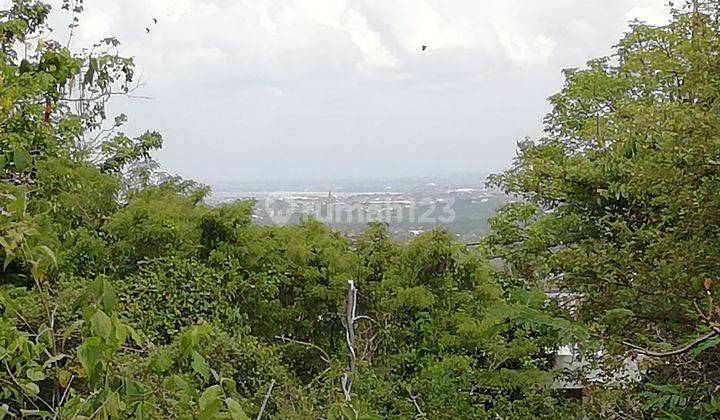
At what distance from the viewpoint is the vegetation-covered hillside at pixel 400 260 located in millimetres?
2998

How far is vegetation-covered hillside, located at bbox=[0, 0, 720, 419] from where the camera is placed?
118 inches

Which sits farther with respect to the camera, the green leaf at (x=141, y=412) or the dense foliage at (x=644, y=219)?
the dense foliage at (x=644, y=219)

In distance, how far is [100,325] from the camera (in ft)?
2.78

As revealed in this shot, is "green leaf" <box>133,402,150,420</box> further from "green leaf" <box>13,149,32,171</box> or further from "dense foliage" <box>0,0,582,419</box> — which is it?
"dense foliage" <box>0,0,582,419</box>

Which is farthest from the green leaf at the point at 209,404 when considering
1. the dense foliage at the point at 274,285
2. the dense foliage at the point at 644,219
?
the dense foliage at the point at 274,285

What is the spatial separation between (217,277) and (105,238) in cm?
97

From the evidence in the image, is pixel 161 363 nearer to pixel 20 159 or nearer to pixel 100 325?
pixel 100 325

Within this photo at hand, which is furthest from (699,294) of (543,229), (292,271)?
(292,271)

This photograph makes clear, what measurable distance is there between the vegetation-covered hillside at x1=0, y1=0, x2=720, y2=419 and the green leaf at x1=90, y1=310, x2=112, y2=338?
72.9 inches

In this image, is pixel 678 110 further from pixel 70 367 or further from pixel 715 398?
pixel 70 367

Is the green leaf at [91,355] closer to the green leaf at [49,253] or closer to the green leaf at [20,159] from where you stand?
the green leaf at [49,253]

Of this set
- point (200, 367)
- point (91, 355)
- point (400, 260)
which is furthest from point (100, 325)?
point (400, 260)

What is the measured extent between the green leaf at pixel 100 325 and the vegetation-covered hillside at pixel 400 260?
1.85 m

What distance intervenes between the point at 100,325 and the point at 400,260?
445cm
